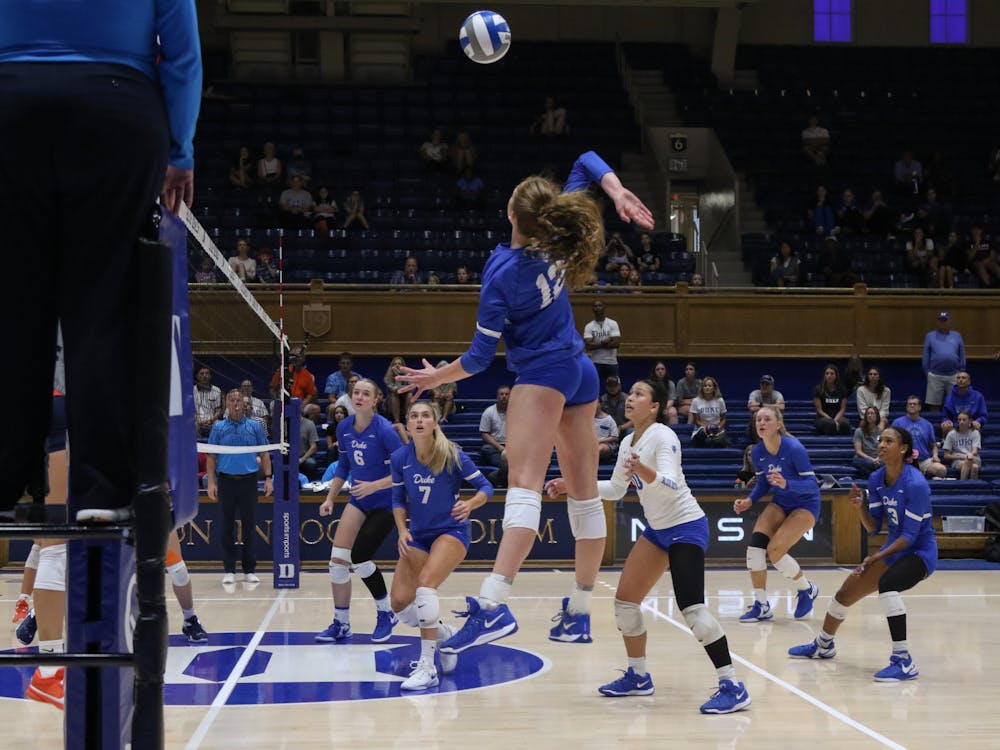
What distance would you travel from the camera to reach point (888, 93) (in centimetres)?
2344

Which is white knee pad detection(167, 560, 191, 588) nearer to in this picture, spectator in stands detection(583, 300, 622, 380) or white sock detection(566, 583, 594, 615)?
white sock detection(566, 583, 594, 615)

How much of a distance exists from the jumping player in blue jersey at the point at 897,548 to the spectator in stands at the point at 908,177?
1453 cm

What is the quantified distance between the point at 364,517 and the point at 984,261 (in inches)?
528

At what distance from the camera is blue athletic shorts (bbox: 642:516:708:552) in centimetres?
638

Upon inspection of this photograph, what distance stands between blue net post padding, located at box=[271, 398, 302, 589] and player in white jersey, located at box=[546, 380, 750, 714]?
5942mm

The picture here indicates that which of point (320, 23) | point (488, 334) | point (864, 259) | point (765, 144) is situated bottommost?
point (488, 334)

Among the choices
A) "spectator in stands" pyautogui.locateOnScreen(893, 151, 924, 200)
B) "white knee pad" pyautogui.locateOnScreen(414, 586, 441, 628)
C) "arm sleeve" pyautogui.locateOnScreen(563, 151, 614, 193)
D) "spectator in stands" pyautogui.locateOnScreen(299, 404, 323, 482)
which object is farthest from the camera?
"spectator in stands" pyautogui.locateOnScreen(893, 151, 924, 200)

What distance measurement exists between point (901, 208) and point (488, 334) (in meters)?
17.6

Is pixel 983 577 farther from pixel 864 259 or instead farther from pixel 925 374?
pixel 864 259

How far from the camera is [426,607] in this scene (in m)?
7.05

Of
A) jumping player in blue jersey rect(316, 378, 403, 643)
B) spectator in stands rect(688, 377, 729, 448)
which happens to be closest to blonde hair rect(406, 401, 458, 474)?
jumping player in blue jersey rect(316, 378, 403, 643)

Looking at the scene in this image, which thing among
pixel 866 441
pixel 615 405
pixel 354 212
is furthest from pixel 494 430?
pixel 354 212

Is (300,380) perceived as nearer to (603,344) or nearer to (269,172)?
(603,344)

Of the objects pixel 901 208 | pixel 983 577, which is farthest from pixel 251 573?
pixel 901 208
